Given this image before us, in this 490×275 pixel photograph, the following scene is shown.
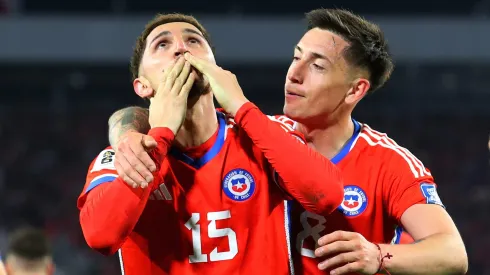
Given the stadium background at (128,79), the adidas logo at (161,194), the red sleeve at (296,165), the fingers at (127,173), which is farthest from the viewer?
the stadium background at (128,79)

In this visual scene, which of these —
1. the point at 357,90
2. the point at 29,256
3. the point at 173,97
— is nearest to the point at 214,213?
the point at 173,97

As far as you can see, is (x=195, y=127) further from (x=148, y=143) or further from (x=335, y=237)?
(x=335, y=237)

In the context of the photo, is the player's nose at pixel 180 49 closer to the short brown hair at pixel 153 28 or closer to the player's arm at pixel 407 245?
the short brown hair at pixel 153 28

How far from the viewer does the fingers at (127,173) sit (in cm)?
238

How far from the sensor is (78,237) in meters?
10.4

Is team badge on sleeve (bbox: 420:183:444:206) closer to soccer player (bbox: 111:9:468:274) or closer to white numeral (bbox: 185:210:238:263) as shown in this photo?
soccer player (bbox: 111:9:468:274)

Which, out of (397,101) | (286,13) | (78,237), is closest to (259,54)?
(286,13)

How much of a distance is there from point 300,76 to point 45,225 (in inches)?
312

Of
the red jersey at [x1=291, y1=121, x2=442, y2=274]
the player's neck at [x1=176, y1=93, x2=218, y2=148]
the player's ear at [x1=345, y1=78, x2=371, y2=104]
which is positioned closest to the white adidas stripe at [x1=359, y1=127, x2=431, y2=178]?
the red jersey at [x1=291, y1=121, x2=442, y2=274]

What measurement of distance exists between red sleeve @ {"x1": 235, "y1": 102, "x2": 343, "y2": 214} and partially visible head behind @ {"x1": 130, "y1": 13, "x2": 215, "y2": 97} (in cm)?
31

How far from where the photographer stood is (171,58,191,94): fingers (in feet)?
8.73

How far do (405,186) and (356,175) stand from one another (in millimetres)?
201

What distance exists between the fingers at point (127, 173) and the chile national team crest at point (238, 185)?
1.47 ft

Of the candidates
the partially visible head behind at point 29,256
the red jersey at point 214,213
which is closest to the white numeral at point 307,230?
the red jersey at point 214,213
